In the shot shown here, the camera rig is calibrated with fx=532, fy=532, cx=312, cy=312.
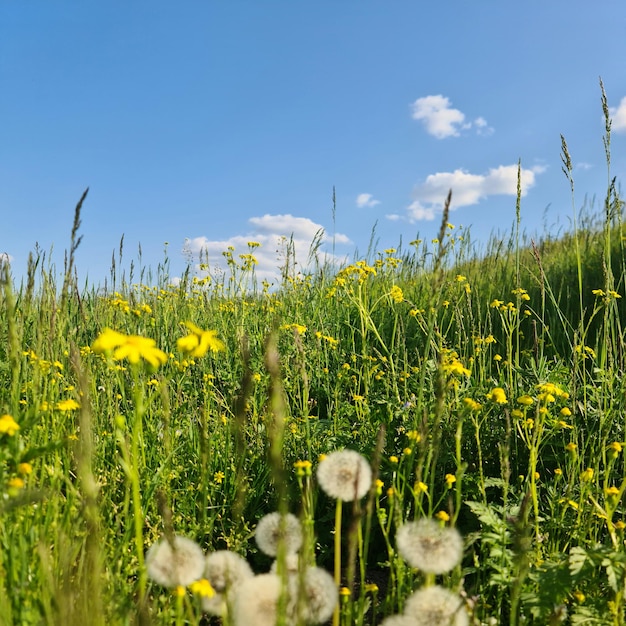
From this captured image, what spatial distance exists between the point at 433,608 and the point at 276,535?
14.8 inches

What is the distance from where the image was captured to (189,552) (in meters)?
1.14

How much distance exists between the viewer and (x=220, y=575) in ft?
3.73

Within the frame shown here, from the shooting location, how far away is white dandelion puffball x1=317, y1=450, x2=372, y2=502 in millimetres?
1230

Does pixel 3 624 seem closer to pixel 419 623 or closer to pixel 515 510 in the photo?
pixel 419 623

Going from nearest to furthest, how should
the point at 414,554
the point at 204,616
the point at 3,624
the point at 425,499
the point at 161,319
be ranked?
the point at 3,624
the point at 414,554
the point at 204,616
the point at 425,499
the point at 161,319

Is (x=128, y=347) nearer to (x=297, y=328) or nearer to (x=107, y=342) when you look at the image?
(x=107, y=342)

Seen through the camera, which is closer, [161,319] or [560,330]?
[560,330]

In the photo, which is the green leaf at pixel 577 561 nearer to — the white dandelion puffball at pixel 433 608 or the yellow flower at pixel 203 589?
the white dandelion puffball at pixel 433 608

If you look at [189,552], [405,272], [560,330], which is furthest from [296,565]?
[405,272]

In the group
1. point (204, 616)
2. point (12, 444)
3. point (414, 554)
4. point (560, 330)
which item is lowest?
point (204, 616)

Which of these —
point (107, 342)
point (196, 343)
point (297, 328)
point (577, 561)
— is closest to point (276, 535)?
point (196, 343)

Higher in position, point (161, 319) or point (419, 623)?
point (161, 319)

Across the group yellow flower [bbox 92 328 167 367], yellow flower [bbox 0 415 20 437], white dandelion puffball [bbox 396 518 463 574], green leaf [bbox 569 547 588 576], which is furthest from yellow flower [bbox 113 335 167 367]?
green leaf [bbox 569 547 588 576]

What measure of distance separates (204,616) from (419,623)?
1.00 meters
